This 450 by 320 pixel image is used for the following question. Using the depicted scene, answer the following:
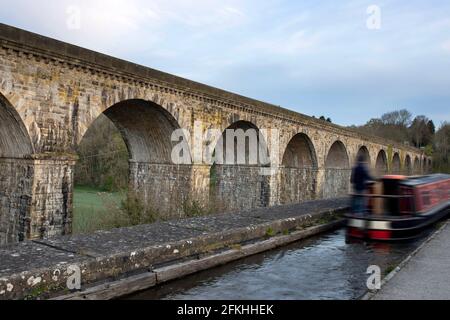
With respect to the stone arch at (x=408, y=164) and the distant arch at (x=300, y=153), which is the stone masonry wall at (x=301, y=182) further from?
the stone arch at (x=408, y=164)

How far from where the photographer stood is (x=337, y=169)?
95.7 feet

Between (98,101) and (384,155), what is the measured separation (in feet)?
125

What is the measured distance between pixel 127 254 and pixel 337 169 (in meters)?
26.8

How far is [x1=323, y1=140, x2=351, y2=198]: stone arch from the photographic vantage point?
28.0 meters

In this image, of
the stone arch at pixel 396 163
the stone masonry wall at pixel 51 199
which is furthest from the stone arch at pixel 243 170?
the stone arch at pixel 396 163

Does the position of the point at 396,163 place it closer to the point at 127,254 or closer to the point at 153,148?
the point at 153,148

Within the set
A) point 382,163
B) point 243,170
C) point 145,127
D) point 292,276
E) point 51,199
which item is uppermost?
point 145,127

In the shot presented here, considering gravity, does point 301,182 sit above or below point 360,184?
below

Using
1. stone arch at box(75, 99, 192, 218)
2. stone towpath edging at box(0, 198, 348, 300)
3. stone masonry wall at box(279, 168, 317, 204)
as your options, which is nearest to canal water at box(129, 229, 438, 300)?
stone towpath edging at box(0, 198, 348, 300)

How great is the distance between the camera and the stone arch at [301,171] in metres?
24.0

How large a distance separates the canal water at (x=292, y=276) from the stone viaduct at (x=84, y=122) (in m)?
5.27

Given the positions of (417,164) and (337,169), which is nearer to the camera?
(337,169)

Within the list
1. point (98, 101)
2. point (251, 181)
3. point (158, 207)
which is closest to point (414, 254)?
point (158, 207)

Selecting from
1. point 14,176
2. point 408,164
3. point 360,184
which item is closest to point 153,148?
point 14,176
